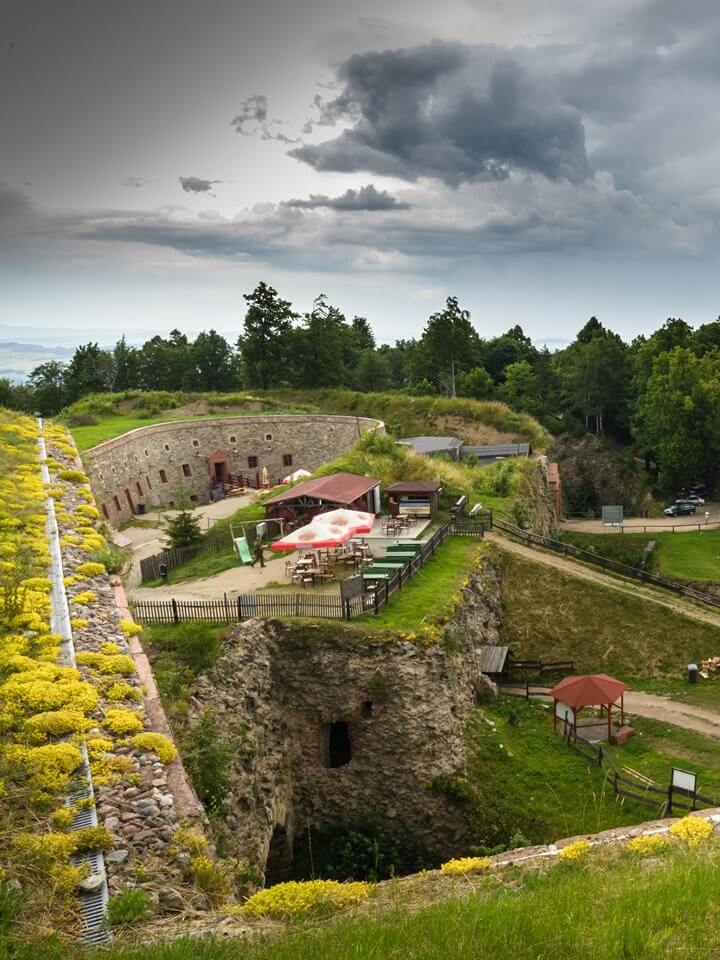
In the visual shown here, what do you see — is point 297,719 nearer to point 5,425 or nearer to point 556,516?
point 5,425

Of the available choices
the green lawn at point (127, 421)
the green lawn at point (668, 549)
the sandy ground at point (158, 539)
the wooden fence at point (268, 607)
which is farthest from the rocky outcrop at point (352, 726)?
the green lawn at point (127, 421)

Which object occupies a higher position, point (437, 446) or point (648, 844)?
point (437, 446)

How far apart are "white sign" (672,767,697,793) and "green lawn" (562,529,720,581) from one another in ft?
86.5

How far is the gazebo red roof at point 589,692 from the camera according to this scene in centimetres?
2345

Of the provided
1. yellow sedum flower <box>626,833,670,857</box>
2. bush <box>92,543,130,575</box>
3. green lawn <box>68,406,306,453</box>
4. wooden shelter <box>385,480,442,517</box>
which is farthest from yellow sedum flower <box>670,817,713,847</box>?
green lawn <box>68,406,306,453</box>

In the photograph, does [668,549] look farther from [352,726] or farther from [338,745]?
[352,726]

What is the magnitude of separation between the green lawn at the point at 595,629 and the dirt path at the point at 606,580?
0.52 meters

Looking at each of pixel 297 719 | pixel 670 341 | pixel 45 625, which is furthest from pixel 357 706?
pixel 670 341

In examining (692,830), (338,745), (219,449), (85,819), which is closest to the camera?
(85,819)

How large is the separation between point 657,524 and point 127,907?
54556 mm

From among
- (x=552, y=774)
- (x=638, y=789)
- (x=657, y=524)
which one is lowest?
(x=552, y=774)

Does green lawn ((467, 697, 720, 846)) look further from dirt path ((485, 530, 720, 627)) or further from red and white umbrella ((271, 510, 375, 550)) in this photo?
red and white umbrella ((271, 510, 375, 550))

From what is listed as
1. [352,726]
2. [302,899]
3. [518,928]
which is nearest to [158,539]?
[352,726]

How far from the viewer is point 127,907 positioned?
31.7 feet
